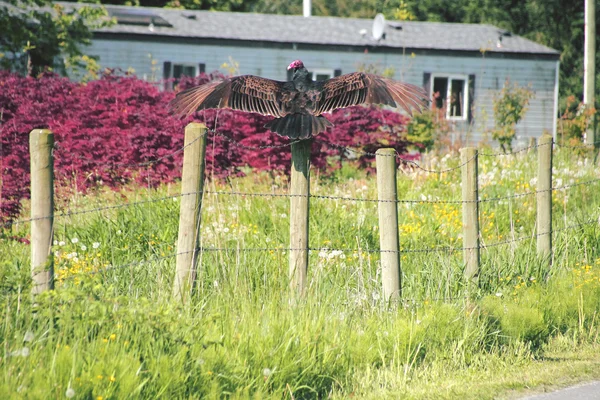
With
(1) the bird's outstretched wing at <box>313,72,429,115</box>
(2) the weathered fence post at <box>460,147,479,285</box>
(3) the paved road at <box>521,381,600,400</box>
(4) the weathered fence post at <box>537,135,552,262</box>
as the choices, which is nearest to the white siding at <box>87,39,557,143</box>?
(4) the weathered fence post at <box>537,135,552,262</box>

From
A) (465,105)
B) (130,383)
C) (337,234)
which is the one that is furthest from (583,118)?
(130,383)

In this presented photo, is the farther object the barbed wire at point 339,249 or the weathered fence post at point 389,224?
the weathered fence post at point 389,224

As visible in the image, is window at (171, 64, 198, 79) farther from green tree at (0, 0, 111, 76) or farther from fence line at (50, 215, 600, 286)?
fence line at (50, 215, 600, 286)

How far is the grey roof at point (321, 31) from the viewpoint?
79.3 ft

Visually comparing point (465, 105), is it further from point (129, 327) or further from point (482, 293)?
point (129, 327)

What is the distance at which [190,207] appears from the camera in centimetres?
532

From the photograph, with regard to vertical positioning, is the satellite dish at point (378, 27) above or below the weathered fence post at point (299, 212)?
above

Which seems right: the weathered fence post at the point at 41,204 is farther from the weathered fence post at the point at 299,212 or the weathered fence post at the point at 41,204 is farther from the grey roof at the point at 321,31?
the grey roof at the point at 321,31

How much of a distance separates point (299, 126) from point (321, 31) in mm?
20331

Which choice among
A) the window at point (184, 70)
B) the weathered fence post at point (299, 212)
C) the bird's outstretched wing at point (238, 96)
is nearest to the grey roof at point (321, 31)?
the window at point (184, 70)

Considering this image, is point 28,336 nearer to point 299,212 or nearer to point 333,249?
point 299,212

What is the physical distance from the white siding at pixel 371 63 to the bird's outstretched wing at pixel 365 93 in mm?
16367

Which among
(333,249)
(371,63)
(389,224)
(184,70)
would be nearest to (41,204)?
(389,224)

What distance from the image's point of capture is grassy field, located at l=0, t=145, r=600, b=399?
4.32m
